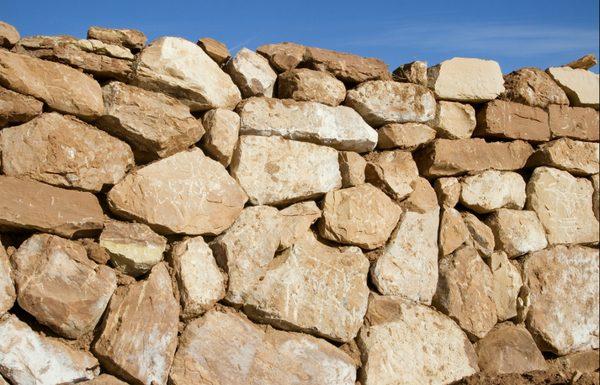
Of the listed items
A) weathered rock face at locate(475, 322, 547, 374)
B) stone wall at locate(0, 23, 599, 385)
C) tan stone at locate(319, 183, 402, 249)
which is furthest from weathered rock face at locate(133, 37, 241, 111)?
weathered rock face at locate(475, 322, 547, 374)

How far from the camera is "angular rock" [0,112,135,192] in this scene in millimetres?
2479

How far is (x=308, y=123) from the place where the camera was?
3.18 meters

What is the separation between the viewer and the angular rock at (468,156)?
3.63 meters

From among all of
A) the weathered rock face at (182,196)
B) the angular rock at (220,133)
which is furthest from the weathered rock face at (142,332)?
the angular rock at (220,133)

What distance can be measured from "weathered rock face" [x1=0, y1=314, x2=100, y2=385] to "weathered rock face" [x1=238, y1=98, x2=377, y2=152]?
1.31 meters

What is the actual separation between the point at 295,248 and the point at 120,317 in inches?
36.5

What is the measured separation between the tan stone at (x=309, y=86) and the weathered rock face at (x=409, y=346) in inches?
44.2

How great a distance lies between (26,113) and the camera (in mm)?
2479

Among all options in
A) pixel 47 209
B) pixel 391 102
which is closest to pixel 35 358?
pixel 47 209

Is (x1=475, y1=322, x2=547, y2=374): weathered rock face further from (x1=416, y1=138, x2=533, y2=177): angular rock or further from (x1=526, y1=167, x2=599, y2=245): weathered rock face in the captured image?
(x1=416, y1=138, x2=533, y2=177): angular rock

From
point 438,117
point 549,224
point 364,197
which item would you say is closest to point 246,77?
point 364,197

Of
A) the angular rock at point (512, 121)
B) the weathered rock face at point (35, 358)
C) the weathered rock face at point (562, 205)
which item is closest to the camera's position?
the weathered rock face at point (35, 358)

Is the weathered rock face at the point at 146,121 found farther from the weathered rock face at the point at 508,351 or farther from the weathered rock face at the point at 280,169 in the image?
the weathered rock face at the point at 508,351

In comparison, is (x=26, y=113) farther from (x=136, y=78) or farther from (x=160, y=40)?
(x=160, y=40)
